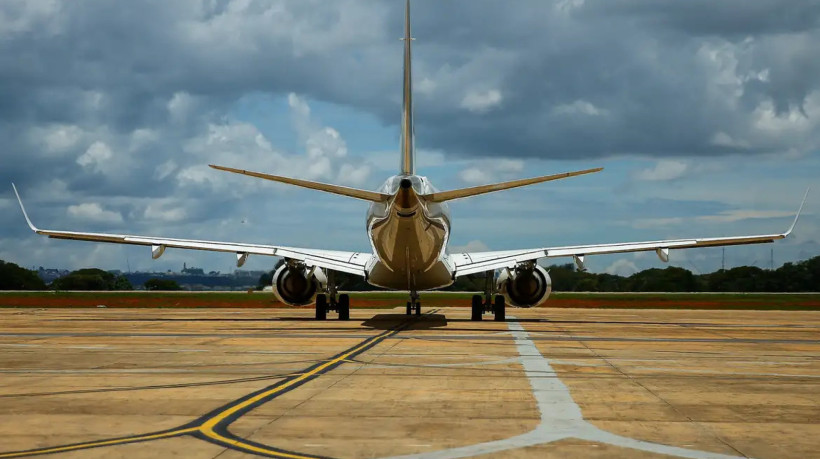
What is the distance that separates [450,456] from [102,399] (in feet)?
19.2

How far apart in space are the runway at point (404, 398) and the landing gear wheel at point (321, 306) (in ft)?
43.0

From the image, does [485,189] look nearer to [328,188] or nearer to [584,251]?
[328,188]

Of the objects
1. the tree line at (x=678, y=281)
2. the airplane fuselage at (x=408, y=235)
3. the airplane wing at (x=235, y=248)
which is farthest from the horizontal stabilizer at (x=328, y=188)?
the tree line at (x=678, y=281)

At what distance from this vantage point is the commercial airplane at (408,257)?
29356 mm

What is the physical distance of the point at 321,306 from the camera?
123ft

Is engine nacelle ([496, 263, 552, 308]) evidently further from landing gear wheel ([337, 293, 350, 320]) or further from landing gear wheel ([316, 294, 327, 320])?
landing gear wheel ([316, 294, 327, 320])

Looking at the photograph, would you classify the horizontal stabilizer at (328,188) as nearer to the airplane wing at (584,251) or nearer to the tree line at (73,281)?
the airplane wing at (584,251)

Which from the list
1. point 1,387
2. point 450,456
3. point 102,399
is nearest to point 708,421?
point 450,456

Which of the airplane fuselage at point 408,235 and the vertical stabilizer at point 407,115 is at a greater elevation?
the vertical stabilizer at point 407,115

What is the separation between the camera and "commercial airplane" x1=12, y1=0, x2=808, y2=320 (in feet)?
96.3

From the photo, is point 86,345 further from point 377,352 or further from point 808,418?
point 808,418

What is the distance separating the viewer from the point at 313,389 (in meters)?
13.3

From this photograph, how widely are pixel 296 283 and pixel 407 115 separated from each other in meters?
8.65

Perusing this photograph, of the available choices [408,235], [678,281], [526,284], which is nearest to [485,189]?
[408,235]
